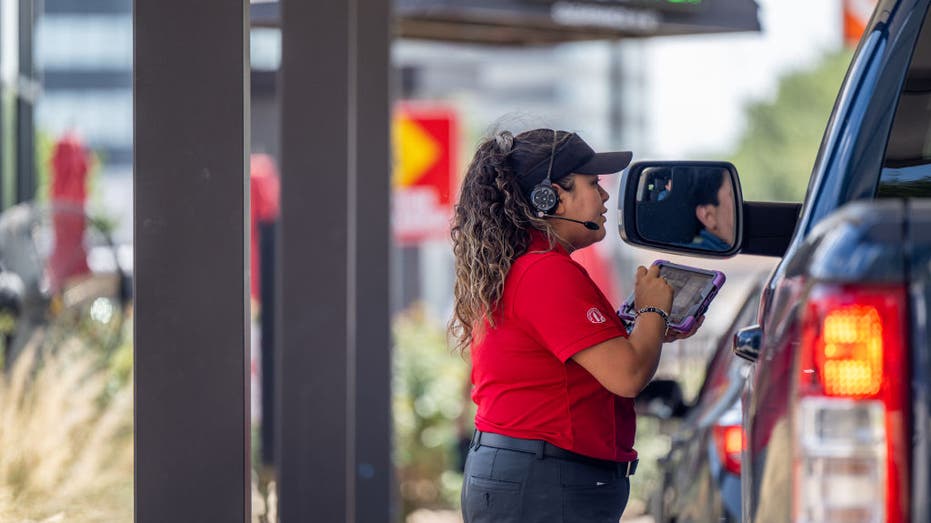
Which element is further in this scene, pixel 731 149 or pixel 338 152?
pixel 731 149

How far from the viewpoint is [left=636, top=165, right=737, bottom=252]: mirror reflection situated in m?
3.15

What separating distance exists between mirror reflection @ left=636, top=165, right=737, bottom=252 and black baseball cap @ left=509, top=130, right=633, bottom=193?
31cm

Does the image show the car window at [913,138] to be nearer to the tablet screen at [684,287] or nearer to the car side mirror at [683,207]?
the car side mirror at [683,207]

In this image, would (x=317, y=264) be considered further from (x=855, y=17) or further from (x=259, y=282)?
(x=855, y=17)

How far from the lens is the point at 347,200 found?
6.14m

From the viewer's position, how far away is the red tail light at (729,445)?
445 cm

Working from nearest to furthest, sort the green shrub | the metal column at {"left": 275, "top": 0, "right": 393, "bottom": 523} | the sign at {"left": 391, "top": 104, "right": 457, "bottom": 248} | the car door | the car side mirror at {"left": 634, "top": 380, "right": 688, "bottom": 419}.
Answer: the car door < the metal column at {"left": 275, "top": 0, "right": 393, "bottom": 523} < the car side mirror at {"left": 634, "top": 380, "right": 688, "bottom": 419} < the green shrub < the sign at {"left": 391, "top": 104, "right": 457, "bottom": 248}

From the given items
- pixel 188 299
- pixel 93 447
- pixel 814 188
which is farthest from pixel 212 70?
pixel 93 447

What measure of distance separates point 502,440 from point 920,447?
164 cm

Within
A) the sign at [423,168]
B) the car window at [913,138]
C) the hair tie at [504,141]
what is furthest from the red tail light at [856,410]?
the sign at [423,168]

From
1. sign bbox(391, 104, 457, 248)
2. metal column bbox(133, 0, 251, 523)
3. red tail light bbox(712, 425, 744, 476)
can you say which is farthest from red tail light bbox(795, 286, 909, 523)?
sign bbox(391, 104, 457, 248)

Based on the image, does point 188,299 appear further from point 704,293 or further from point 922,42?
point 922,42

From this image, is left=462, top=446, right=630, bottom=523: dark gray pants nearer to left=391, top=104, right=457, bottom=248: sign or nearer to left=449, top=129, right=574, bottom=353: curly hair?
left=449, top=129, right=574, bottom=353: curly hair

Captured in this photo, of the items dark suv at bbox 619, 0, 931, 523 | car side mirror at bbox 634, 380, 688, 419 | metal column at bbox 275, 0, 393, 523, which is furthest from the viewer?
car side mirror at bbox 634, 380, 688, 419
